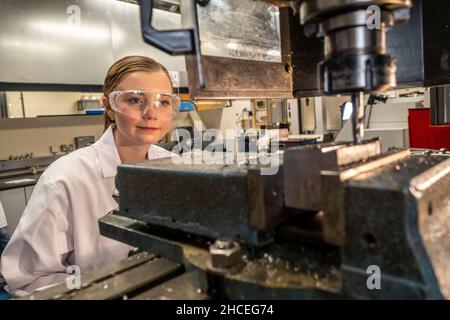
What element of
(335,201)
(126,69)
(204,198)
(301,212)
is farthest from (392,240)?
(126,69)

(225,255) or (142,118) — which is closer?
(225,255)

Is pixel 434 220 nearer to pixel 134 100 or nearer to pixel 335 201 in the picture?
pixel 335 201

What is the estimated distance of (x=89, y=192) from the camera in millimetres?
1313

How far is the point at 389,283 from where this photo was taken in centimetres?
43

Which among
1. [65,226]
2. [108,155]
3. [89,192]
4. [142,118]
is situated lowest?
[65,226]

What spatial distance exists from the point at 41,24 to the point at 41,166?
1188 millimetres

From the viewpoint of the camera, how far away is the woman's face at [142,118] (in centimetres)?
142

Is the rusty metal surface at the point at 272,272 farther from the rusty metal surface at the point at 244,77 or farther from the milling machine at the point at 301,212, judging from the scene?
the rusty metal surface at the point at 244,77

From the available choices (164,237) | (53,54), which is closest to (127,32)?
(53,54)

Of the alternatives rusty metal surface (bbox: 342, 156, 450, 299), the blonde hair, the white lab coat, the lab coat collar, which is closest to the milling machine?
rusty metal surface (bbox: 342, 156, 450, 299)

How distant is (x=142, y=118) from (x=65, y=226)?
0.51 m

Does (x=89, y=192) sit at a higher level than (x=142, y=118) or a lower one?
lower
